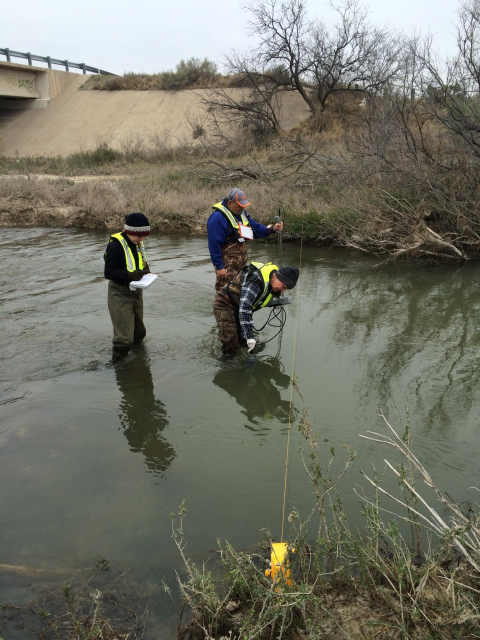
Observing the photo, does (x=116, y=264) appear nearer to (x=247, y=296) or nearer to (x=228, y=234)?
(x=247, y=296)

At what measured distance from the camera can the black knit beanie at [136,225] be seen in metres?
6.02

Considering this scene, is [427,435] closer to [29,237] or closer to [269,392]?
[269,392]

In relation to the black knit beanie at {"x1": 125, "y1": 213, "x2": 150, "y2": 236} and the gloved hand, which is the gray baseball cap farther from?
the gloved hand

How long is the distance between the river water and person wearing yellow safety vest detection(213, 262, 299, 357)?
0.48 meters

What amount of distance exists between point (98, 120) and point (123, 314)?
38730mm

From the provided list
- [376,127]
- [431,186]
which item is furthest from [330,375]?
[376,127]

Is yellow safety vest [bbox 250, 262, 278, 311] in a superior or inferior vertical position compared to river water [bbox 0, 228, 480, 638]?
superior

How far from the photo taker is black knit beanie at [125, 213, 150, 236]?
6016 mm

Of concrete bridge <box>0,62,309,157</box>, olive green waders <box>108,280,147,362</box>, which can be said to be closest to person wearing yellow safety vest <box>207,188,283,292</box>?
olive green waders <box>108,280,147,362</box>

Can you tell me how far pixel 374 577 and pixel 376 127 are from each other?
524 inches

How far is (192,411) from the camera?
571 cm

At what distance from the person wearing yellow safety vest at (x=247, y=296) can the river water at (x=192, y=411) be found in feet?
1.58

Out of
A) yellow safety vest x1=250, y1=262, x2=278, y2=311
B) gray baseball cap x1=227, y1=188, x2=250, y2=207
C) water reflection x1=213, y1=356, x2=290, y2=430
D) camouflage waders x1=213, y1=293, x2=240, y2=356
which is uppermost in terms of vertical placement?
gray baseball cap x1=227, y1=188, x2=250, y2=207

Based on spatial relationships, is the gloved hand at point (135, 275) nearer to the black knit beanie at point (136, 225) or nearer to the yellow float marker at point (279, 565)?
the black knit beanie at point (136, 225)
